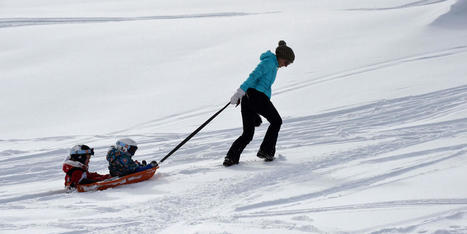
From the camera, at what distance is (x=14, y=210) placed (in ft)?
16.0

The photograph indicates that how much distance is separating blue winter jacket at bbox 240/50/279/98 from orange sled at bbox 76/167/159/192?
136cm

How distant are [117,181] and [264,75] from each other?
1853 millimetres

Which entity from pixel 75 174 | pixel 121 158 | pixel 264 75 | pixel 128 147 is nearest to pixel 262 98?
pixel 264 75

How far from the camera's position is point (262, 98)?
572cm

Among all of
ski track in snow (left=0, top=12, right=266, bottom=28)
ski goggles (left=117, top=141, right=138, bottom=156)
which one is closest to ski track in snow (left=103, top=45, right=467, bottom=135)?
ski goggles (left=117, top=141, right=138, bottom=156)

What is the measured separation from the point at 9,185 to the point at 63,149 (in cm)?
157

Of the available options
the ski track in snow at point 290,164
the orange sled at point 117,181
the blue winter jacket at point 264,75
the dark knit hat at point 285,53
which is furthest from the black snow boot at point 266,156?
the orange sled at point 117,181

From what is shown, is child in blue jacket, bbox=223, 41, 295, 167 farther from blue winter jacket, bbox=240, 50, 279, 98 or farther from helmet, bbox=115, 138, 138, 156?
helmet, bbox=115, 138, 138, 156

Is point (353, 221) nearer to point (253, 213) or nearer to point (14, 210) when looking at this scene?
point (253, 213)

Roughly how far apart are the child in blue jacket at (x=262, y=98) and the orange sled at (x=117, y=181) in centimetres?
88

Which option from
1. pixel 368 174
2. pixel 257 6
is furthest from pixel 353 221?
pixel 257 6

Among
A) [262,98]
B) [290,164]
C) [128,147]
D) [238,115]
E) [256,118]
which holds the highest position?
[238,115]

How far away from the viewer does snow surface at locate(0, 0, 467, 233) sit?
13.9 feet

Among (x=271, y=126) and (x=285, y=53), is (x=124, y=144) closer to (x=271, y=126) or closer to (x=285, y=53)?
(x=271, y=126)
